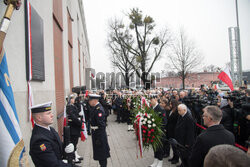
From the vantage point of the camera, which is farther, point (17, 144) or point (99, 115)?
point (99, 115)

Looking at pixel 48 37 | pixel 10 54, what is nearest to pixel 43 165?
pixel 10 54

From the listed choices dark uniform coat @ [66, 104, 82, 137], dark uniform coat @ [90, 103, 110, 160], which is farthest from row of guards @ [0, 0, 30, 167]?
dark uniform coat @ [66, 104, 82, 137]

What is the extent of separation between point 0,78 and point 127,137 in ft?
25.1

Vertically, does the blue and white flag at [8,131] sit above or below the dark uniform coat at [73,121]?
above

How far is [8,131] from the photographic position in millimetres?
1877

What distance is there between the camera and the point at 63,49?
803 centimetres

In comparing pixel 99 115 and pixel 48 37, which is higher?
pixel 48 37

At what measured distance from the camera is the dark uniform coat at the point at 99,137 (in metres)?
→ 4.41

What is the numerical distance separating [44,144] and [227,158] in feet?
6.45

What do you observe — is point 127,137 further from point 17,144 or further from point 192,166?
point 17,144

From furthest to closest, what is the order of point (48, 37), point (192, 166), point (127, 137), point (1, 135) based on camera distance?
point (127, 137) < point (48, 37) < point (192, 166) < point (1, 135)

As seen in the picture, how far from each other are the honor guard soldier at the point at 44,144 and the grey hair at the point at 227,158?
174cm

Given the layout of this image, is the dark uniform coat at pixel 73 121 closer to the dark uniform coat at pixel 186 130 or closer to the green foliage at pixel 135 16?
the dark uniform coat at pixel 186 130

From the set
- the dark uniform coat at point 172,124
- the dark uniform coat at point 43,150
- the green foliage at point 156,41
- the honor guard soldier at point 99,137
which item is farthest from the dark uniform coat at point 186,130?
the green foliage at point 156,41
